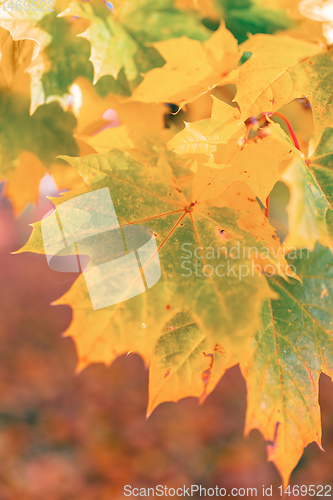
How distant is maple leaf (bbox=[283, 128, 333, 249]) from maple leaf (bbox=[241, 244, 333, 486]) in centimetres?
10

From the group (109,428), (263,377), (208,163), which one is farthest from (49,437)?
(208,163)

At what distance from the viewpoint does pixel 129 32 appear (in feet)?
1.69

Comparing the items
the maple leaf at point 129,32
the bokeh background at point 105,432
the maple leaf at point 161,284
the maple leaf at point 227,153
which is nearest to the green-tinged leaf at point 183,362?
the maple leaf at point 161,284

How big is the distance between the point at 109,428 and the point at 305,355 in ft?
9.11

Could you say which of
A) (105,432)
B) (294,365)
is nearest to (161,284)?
(294,365)

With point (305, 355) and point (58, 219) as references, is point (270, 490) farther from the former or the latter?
point (58, 219)

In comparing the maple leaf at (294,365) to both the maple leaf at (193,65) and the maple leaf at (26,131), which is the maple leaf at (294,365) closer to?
the maple leaf at (193,65)

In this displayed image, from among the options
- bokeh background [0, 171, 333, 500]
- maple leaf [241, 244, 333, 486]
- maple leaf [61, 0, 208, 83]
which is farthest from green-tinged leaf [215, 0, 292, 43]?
bokeh background [0, 171, 333, 500]

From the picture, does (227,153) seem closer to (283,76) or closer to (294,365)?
(283,76)

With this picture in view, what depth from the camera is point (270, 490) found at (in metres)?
2.60

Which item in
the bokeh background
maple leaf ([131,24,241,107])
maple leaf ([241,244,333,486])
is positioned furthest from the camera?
the bokeh background

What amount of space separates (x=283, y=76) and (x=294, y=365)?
356mm

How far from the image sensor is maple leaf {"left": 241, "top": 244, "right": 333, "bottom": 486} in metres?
0.50

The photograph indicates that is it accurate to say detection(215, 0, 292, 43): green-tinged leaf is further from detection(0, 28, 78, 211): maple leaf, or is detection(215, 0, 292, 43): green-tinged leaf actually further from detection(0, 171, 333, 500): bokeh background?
detection(0, 171, 333, 500): bokeh background
